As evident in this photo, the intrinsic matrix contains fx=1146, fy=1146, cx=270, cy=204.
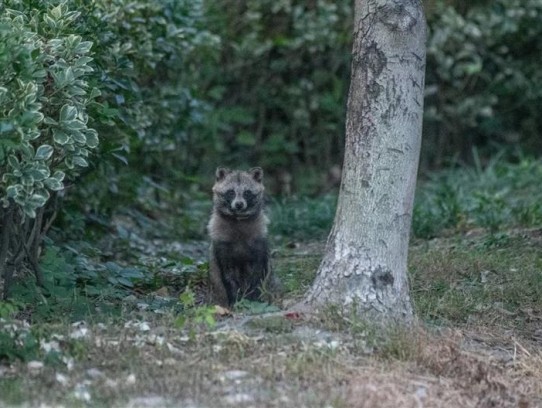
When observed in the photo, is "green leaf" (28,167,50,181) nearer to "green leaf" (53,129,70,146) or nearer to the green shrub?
the green shrub

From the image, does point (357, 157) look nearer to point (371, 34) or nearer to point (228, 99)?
point (371, 34)

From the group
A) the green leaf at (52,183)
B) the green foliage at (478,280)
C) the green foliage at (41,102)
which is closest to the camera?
the green foliage at (41,102)

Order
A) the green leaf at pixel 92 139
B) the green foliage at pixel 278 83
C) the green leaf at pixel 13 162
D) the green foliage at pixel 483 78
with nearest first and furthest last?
the green leaf at pixel 13 162 < the green leaf at pixel 92 139 < the green foliage at pixel 278 83 < the green foliage at pixel 483 78

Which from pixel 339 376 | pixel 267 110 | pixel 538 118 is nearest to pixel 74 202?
pixel 339 376

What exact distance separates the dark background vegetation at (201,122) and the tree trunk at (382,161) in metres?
1.79

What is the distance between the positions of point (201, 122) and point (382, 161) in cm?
599

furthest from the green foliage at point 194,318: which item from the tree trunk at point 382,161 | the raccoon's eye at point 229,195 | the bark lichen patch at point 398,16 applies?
the bark lichen patch at point 398,16

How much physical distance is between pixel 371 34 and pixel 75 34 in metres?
2.08

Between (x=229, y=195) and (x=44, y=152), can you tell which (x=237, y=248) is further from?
(x=44, y=152)

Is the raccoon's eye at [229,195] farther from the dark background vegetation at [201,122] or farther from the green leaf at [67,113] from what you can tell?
the green leaf at [67,113]

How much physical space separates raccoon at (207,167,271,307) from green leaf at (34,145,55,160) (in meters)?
1.82

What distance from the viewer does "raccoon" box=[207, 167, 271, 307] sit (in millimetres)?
8547

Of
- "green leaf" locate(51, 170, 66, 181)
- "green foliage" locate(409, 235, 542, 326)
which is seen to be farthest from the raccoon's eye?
"green leaf" locate(51, 170, 66, 181)

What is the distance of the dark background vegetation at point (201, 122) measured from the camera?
7.55m
